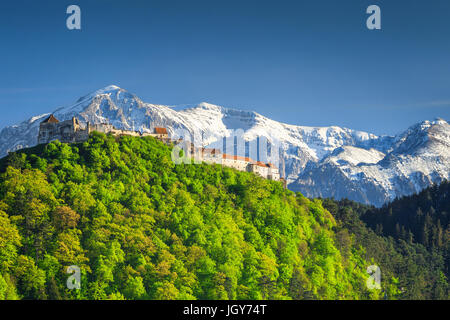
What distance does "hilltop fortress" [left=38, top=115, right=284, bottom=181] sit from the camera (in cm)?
14412

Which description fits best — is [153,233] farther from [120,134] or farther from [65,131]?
[65,131]

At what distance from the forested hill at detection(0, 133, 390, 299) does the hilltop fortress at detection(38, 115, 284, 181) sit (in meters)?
3.51

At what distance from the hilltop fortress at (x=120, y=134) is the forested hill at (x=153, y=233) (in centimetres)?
351

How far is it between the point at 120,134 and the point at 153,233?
106ft

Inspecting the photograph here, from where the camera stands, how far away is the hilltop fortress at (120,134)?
144 meters

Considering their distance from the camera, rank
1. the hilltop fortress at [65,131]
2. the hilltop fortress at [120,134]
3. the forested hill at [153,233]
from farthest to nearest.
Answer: the hilltop fortress at [120,134] → the hilltop fortress at [65,131] → the forested hill at [153,233]

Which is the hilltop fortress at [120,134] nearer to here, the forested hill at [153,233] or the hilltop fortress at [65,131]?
the hilltop fortress at [65,131]

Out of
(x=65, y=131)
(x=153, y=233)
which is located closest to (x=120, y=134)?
(x=65, y=131)

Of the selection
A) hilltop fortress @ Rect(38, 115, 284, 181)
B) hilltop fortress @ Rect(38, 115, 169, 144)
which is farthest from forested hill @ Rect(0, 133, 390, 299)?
hilltop fortress @ Rect(38, 115, 284, 181)

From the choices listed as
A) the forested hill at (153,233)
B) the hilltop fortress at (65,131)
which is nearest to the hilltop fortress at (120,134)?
the hilltop fortress at (65,131)

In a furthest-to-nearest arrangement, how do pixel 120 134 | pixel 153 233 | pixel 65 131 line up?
pixel 120 134 → pixel 65 131 → pixel 153 233

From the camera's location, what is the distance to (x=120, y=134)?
153125mm
